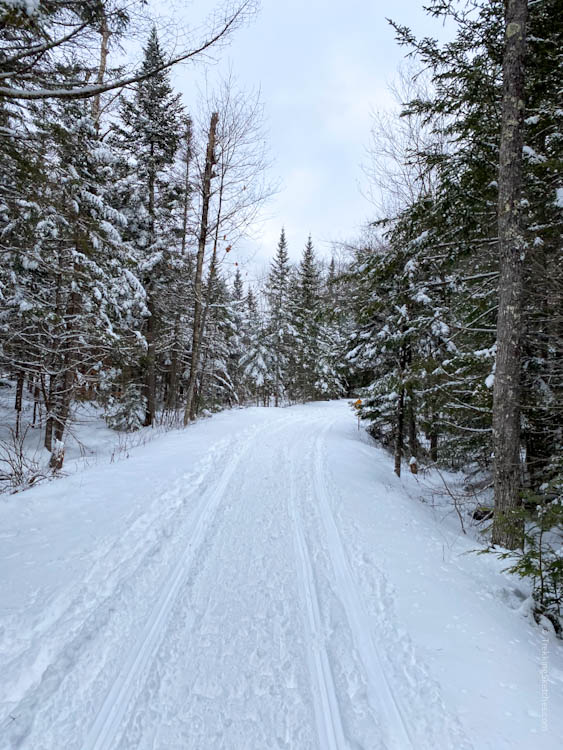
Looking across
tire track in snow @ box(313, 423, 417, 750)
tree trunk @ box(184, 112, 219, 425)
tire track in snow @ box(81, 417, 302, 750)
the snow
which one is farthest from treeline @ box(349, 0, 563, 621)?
tree trunk @ box(184, 112, 219, 425)

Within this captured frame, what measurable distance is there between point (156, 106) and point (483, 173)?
493 inches

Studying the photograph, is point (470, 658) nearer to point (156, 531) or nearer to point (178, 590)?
point (178, 590)

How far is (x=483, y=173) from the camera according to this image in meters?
5.14

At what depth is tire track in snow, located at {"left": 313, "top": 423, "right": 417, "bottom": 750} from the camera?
6.31ft

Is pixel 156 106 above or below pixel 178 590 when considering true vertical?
above

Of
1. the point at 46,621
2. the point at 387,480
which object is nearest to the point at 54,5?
the point at 46,621

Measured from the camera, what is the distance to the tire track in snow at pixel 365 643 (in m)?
1.92

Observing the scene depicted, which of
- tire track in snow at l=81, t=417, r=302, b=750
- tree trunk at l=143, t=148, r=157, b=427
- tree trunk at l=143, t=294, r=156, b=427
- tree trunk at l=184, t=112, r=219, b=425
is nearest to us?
tire track in snow at l=81, t=417, r=302, b=750

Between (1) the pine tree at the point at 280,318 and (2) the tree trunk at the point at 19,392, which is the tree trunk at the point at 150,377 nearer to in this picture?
(2) the tree trunk at the point at 19,392

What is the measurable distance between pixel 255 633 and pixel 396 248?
634 centimetres

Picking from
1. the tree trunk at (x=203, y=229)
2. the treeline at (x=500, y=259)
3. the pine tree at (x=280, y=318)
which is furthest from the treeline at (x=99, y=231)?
the pine tree at (x=280, y=318)

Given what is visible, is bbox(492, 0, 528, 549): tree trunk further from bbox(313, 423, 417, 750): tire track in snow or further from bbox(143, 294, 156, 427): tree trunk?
bbox(143, 294, 156, 427): tree trunk

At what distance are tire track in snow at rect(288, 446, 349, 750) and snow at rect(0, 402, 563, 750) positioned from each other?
11 mm

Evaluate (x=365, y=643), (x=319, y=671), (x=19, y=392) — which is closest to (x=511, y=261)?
(x=365, y=643)
